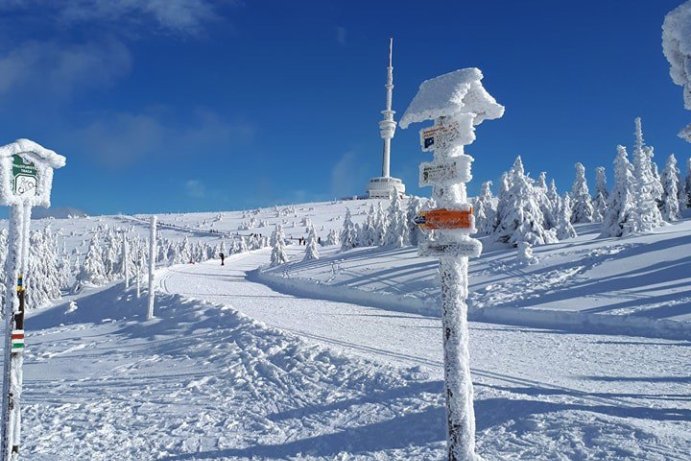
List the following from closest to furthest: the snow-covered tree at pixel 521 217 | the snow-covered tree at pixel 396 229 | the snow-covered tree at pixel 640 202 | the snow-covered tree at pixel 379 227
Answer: the snow-covered tree at pixel 640 202 → the snow-covered tree at pixel 521 217 → the snow-covered tree at pixel 396 229 → the snow-covered tree at pixel 379 227

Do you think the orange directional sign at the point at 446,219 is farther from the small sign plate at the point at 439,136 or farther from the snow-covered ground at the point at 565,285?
the snow-covered ground at the point at 565,285

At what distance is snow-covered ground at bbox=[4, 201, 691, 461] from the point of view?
27.6 feet

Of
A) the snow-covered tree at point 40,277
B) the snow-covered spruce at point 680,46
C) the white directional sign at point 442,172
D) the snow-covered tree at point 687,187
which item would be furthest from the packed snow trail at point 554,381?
the snow-covered tree at point 687,187

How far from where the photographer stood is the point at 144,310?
25.2 m

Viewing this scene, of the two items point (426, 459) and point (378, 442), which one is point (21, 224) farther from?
point (426, 459)

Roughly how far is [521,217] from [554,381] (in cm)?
2838

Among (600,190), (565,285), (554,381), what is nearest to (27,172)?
(554,381)

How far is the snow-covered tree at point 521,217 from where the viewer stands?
36.7 meters

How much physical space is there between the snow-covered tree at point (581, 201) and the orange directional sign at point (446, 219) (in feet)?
225

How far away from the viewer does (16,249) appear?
23.5 feet

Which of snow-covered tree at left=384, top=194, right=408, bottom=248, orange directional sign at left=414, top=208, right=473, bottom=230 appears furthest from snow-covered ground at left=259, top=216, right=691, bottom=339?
orange directional sign at left=414, top=208, right=473, bottom=230

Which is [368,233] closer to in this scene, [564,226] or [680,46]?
[564,226]

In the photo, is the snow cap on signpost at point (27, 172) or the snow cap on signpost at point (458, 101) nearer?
the snow cap on signpost at point (458, 101)

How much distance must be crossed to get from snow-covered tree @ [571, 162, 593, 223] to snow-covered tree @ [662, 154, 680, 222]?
9457mm
